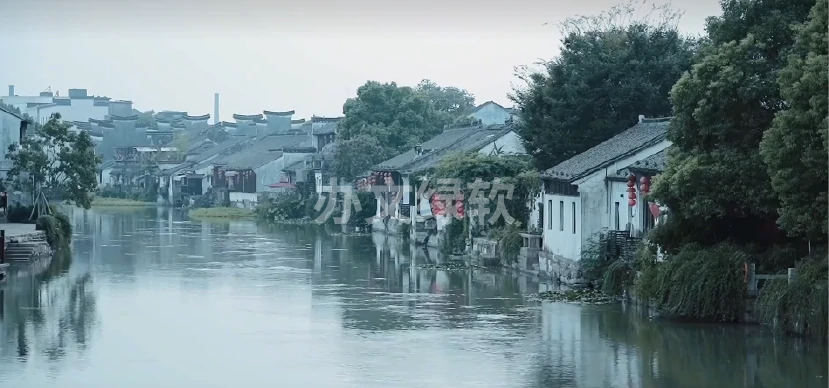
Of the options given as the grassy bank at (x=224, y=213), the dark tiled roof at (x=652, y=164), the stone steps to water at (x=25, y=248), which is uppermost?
the dark tiled roof at (x=652, y=164)

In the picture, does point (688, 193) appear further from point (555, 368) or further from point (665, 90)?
point (665, 90)

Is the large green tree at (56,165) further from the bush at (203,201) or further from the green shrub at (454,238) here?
the bush at (203,201)

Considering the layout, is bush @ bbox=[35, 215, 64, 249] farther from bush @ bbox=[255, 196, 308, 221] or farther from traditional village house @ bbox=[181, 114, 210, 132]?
traditional village house @ bbox=[181, 114, 210, 132]

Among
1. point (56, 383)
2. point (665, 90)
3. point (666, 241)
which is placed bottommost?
point (56, 383)

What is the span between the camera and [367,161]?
63438 millimetres

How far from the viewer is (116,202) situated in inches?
3460

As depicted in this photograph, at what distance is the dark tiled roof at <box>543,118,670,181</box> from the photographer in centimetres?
3064

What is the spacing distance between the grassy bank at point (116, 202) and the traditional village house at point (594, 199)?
57757mm

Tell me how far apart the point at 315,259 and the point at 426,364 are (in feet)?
68.6

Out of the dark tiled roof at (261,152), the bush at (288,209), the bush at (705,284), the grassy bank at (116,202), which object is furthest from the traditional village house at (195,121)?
the bush at (705,284)

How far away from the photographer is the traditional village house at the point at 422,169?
47.7m

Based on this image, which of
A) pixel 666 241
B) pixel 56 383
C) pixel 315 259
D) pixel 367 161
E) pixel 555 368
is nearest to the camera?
pixel 56 383

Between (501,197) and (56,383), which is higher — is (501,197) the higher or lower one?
the higher one

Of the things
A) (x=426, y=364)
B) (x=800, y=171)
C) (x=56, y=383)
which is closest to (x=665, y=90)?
(x=800, y=171)
